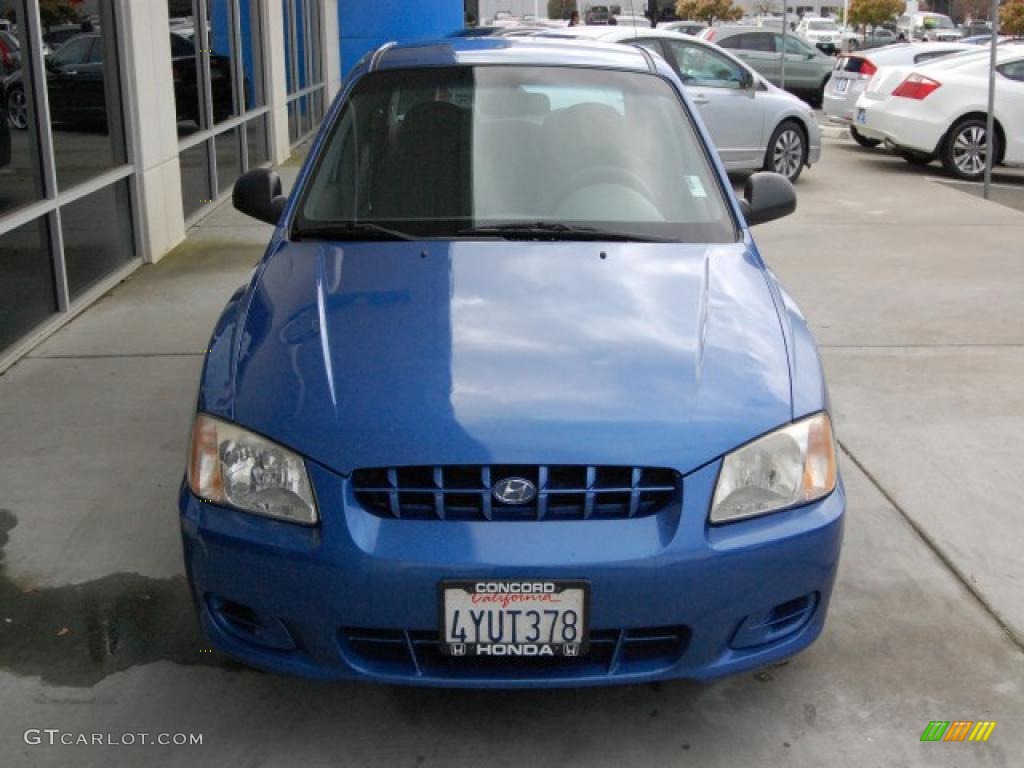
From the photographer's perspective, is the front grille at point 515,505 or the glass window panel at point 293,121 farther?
the glass window panel at point 293,121

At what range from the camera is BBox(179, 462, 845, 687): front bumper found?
2.82m

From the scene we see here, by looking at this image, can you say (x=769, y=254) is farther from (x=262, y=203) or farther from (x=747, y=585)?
(x=747, y=585)

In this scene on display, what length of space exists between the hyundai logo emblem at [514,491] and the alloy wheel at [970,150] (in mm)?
12295

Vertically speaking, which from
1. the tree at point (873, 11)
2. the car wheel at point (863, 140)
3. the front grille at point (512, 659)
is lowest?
the car wheel at point (863, 140)

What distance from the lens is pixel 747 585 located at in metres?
2.93

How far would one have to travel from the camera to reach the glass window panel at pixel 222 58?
1120 cm

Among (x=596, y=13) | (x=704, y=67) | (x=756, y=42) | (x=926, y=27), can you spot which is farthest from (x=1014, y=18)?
(x=704, y=67)

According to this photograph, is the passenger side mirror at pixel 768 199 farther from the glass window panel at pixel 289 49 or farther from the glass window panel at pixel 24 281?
the glass window panel at pixel 289 49

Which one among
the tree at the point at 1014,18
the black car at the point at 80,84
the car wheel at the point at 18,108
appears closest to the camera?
the car wheel at the point at 18,108

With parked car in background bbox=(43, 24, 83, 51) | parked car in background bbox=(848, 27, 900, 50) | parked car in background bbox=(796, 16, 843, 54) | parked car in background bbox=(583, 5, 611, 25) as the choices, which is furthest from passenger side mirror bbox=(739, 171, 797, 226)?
parked car in background bbox=(583, 5, 611, 25)

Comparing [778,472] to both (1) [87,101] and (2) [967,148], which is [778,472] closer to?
(1) [87,101]

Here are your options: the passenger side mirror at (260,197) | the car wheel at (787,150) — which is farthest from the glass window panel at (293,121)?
→ the passenger side mirror at (260,197)

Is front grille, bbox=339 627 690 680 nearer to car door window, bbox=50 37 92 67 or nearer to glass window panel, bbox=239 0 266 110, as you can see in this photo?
car door window, bbox=50 37 92 67

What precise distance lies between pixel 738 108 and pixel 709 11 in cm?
4838
